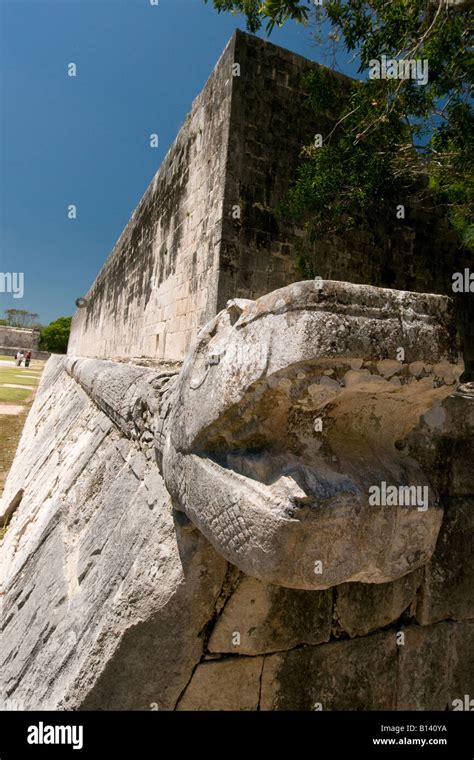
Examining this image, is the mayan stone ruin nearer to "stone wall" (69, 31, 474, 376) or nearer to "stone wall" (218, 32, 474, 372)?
"stone wall" (218, 32, 474, 372)

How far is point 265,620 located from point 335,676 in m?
0.33

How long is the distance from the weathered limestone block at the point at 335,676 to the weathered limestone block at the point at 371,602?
2.0 inches

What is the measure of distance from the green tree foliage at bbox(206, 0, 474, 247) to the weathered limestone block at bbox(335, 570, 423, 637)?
12.3 ft

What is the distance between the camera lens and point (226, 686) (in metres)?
1.41

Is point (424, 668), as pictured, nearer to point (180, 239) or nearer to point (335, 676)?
point (335, 676)

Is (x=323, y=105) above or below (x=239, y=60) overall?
below

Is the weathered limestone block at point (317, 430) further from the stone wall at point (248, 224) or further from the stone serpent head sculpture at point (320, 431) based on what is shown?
the stone wall at point (248, 224)

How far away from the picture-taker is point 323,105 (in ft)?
17.1

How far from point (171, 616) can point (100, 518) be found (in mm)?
915

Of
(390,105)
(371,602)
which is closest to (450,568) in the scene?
(371,602)

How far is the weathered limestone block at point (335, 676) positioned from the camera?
144 centimetres
